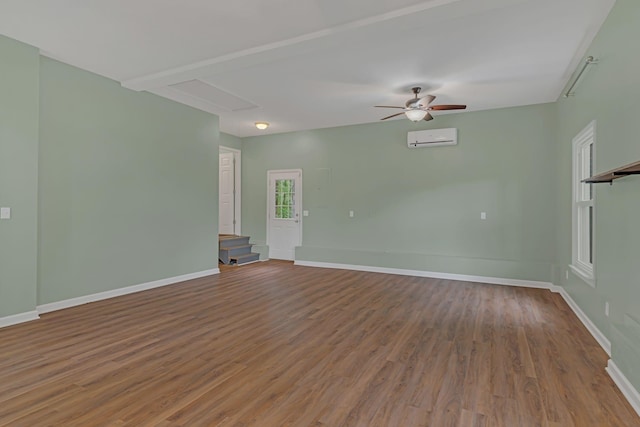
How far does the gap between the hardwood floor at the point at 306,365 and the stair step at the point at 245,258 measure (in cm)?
266

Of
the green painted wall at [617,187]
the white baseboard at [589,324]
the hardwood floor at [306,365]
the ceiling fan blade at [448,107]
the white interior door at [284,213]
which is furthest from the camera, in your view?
the white interior door at [284,213]

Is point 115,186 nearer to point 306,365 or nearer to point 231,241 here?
point 231,241

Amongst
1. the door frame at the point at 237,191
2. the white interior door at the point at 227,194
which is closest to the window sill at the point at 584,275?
the door frame at the point at 237,191

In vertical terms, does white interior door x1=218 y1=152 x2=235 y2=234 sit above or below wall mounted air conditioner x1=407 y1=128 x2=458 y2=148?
below

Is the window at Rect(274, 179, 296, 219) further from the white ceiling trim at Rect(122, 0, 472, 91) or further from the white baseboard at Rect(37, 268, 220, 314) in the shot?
the white ceiling trim at Rect(122, 0, 472, 91)

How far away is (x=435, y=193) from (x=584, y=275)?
2.90 m

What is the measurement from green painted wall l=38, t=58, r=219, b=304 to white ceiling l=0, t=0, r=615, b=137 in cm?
43

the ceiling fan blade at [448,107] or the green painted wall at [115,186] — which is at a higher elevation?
the ceiling fan blade at [448,107]

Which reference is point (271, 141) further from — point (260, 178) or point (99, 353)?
point (99, 353)

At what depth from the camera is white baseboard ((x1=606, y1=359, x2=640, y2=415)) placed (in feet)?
7.02

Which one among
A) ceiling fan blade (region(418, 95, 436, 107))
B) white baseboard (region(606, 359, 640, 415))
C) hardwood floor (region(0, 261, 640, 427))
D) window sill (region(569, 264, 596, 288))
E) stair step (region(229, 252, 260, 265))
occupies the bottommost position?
hardwood floor (region(0, 261, 640, 427))

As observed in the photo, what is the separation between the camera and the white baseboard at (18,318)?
3468 mm

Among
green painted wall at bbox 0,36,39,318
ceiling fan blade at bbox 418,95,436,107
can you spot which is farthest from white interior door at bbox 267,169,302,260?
green painted wall at bbox 0,36,39,318

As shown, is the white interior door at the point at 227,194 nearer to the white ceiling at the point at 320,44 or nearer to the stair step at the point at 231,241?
the stair step at the point at 231,241
